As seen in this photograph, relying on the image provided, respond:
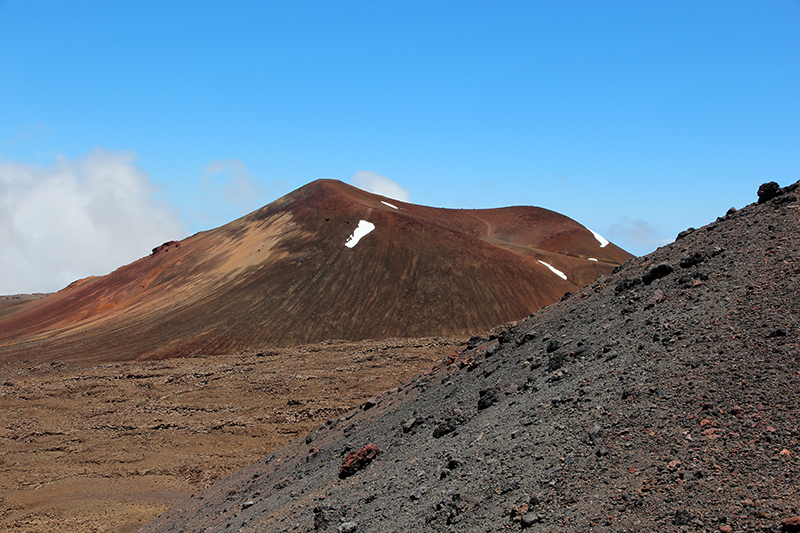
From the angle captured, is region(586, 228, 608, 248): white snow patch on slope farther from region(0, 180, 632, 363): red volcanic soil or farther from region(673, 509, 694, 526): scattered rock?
region(673, 509, 694, 526): scattered rock

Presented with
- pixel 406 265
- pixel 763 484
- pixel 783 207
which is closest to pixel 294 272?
pixel 406 265

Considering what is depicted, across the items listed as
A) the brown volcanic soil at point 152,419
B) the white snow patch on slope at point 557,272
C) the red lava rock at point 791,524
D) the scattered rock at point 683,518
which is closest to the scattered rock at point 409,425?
the scattered rock at point 683,518

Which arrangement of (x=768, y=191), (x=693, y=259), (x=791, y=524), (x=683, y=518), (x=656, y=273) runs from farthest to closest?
(x=768, y=191)
(x=656, y=273)
(x=693, y=259)
(x=683, y=518)
(x=791, y=524)

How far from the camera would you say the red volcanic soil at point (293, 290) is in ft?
133

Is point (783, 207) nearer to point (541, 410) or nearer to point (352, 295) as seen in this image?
point (541, 410)

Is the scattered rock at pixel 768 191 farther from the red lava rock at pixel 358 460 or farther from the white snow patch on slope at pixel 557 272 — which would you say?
the white snow patch on slope at pixel 557 272

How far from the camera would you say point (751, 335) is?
9.45m

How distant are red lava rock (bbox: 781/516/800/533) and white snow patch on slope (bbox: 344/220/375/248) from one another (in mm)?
45510

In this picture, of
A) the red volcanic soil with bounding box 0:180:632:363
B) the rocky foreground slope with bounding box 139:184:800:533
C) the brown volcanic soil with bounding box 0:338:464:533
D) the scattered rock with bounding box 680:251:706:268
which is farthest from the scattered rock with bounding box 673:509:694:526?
the red volcanic soil with bounding box 0:180:632:363

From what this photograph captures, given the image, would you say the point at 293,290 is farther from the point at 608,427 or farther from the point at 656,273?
the point at 608,427

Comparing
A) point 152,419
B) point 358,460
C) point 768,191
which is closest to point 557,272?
point 152,419

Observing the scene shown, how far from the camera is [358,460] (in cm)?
1195

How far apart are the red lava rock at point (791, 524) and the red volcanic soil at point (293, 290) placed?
3514 cm

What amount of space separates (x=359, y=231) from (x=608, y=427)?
4493 cm
